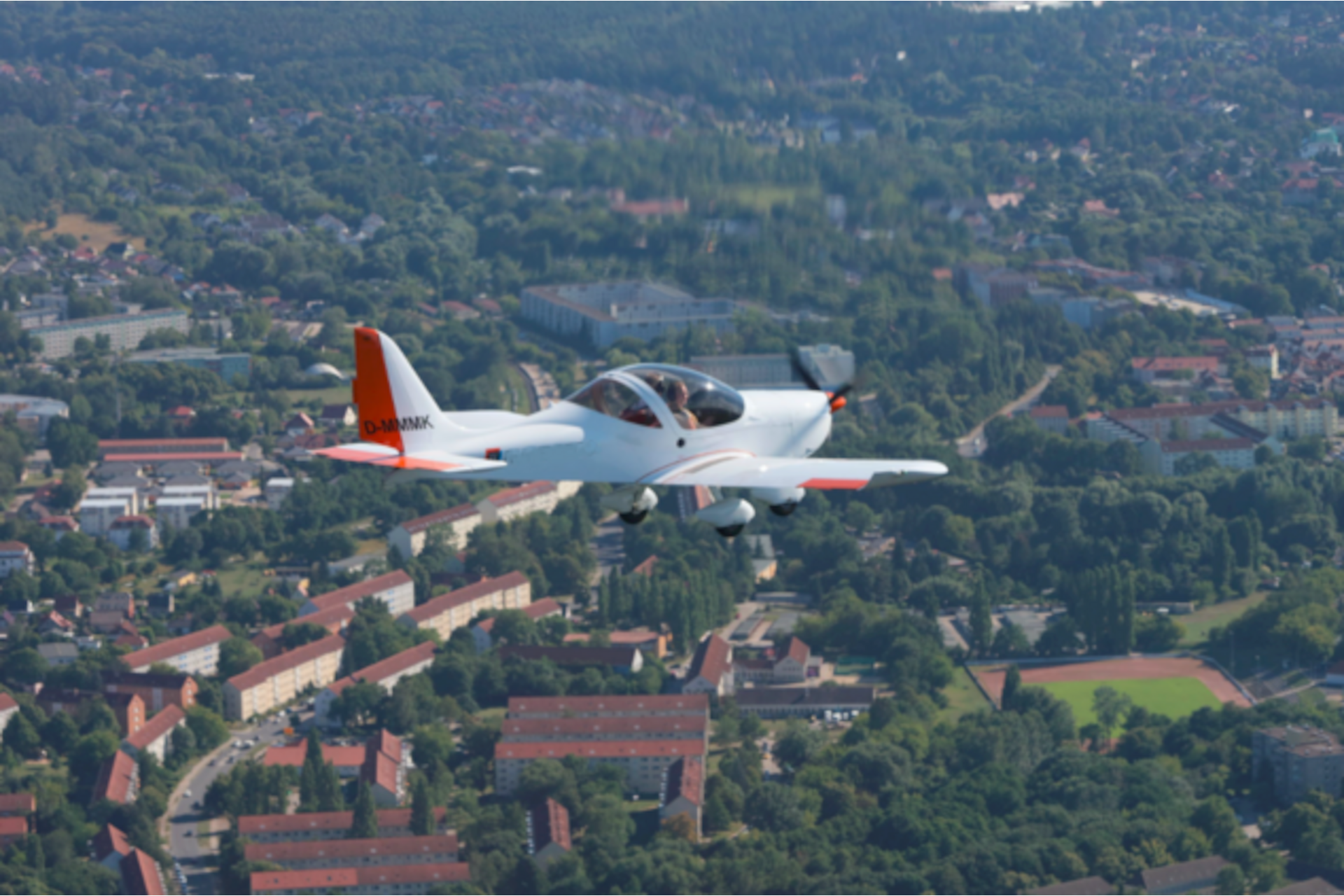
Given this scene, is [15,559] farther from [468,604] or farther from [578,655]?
[578,655]

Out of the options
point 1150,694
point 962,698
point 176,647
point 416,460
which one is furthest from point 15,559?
point 416,460

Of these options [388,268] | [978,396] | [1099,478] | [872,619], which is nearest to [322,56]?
[388,268]

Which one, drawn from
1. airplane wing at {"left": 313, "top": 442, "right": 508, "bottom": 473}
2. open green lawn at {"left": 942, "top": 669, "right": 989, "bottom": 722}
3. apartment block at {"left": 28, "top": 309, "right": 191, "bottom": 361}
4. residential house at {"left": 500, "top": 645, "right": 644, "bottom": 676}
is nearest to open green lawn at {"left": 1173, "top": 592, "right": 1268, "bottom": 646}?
open green lawn at {"left": 942, "top": 669, "right": 989, "bottom": 722}

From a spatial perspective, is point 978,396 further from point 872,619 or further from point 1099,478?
point 872,619

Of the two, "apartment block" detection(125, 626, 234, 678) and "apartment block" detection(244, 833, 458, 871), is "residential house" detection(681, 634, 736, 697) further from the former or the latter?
"apartment block" detection(125, 626, 234, 678)

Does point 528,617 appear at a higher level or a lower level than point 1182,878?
lower

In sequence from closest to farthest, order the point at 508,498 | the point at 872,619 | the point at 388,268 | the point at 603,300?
the point at 872,619 < the point at 508,498 < the point at 603,300 < the point at 388,268
